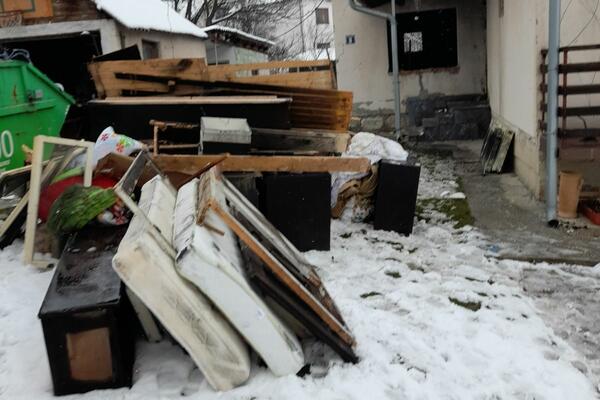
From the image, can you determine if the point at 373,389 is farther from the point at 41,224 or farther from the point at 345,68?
the point at 345,68

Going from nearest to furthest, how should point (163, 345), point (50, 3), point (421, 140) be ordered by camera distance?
point (163, 345) → point (50, 3) → point (421, 140)

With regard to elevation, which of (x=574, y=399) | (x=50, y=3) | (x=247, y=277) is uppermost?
(x=50, y=3)

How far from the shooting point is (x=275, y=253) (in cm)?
347

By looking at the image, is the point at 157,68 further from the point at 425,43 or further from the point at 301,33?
the point at 301,33

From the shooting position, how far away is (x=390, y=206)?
5824 millimetres

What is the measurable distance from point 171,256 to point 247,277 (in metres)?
0.40

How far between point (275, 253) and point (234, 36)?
16358 mm

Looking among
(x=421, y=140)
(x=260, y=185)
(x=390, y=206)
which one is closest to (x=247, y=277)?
(x=260, y=185)

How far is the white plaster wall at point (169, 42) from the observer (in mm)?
11017

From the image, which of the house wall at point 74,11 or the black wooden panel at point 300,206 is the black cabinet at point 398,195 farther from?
the house wall at point 74,11

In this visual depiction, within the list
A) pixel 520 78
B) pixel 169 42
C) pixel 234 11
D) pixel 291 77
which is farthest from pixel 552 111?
pixel 234 11

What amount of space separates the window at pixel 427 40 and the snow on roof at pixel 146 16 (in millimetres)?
5048

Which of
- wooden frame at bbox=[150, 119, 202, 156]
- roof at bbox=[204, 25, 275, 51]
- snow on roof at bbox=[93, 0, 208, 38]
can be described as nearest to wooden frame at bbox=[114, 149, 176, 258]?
wooden frame at bbox=[150, 119, 202, 156]

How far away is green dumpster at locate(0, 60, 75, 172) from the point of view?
6977 millimetres
